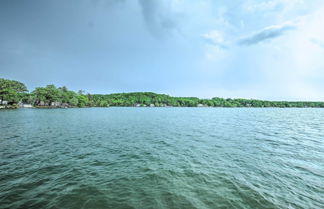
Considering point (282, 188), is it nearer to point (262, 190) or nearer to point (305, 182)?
point (262, 190)

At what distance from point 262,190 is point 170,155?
582 centimetres

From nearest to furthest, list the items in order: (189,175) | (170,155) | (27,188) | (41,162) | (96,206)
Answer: (96,206) < (27,188) < (189,175) < (41,162) < (170,155)

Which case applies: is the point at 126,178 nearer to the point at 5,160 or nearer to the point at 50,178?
the point at 50,178

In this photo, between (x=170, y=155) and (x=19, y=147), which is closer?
(x=170, y=155)

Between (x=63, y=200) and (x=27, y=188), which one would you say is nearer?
(x=63, y=200)

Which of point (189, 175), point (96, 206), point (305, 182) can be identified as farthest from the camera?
point (189, 175)

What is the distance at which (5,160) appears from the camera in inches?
336

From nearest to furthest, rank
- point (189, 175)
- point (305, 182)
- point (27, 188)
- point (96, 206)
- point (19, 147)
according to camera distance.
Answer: point (96, 206), point (27, 188), point (305, 182), point (189, 175), point (19, 147)

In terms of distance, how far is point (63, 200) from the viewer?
5055 millimetres

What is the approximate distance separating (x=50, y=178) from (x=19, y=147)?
7.86 meters

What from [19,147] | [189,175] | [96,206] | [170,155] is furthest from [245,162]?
[19,147]

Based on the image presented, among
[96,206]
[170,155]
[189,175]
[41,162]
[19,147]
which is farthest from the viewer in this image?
[19,147]

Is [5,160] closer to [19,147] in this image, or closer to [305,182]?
[19,147]

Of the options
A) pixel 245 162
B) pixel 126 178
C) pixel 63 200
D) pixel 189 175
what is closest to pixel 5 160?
pixel 63 200
